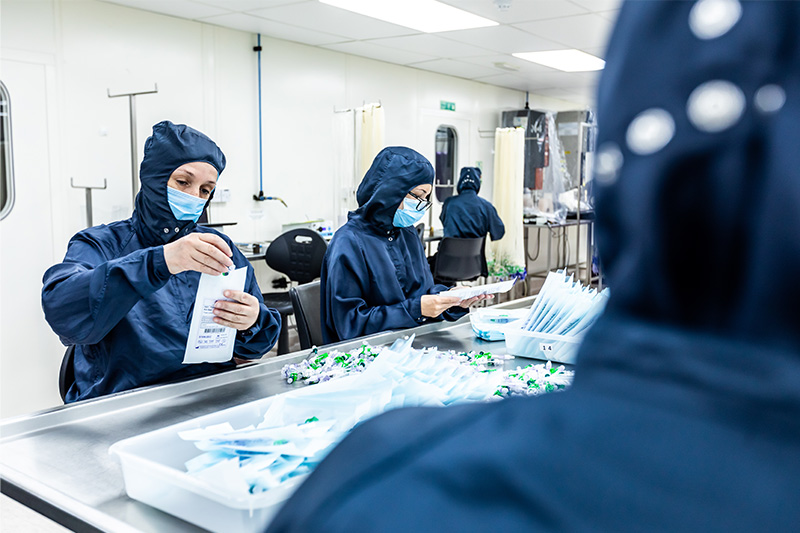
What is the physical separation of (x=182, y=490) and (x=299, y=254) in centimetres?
383

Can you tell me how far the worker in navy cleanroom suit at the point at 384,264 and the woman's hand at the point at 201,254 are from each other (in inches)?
33.4

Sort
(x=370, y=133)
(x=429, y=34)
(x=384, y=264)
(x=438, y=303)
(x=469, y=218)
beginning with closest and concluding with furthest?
(x=438, y=303), (x=384, y=264), (x=429, y=34), (x=370, y=133), (x=469, y=218)

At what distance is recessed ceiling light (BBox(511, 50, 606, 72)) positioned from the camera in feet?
21.5

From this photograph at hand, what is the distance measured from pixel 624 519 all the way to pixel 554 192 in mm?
7781

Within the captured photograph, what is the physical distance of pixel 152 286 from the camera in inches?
67.4

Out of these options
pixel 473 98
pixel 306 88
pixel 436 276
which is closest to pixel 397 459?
pixel 436 276

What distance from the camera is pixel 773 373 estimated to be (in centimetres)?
30

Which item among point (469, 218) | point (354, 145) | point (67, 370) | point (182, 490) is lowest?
point (67, 370)

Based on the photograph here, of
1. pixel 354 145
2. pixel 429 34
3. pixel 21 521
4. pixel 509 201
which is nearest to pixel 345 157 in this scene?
pixel 354 145

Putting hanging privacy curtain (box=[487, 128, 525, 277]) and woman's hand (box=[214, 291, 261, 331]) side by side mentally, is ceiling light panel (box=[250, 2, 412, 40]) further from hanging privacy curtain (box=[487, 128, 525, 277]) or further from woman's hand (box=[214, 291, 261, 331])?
woman's hand (box=[214, 291, 261, 331])

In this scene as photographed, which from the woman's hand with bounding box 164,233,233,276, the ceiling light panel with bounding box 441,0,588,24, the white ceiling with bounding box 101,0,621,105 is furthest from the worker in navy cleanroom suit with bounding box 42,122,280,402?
the ceiling light panel with bounding box 441,0,588,24

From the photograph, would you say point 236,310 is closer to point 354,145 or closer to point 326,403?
point 326,403

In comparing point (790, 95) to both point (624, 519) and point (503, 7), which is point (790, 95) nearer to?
point (624, 519)

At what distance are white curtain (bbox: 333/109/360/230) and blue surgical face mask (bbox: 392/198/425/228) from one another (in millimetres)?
3164
